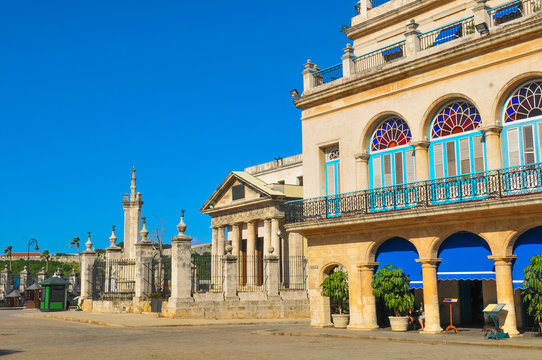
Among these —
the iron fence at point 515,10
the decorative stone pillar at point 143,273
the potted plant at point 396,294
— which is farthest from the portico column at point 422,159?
the decorative stone pillar at point 143,273

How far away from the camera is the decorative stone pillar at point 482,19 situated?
1817 centimetres

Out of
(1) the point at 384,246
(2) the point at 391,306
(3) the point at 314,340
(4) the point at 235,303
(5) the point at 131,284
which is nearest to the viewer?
(3) the point at 314,340

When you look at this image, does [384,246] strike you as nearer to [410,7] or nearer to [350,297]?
[350,297]

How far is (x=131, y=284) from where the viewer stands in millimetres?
35281

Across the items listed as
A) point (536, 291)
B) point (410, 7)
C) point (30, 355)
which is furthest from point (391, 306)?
point (410, 7)

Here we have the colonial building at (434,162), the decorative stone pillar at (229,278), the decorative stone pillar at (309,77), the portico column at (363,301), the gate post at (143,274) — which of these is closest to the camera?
the colonial building at (434,162)

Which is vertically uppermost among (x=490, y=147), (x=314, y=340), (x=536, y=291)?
(x=490, y=147)

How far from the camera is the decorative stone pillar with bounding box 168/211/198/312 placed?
2711 cm

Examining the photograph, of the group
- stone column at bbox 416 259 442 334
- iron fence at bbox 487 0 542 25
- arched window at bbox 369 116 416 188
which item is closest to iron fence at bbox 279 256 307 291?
arched window at bbox 369 116 416 188

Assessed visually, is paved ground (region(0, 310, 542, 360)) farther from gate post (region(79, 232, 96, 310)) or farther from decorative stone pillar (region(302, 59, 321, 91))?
gate post (region(79, 232, 96, 310))

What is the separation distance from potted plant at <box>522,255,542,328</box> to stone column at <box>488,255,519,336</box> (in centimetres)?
55

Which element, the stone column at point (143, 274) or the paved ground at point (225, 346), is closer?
the paved ground at point (225, 346)

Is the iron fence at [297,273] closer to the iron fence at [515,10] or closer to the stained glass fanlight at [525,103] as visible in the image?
the stained glass fanlight at [525,103]

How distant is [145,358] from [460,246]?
1018cm
